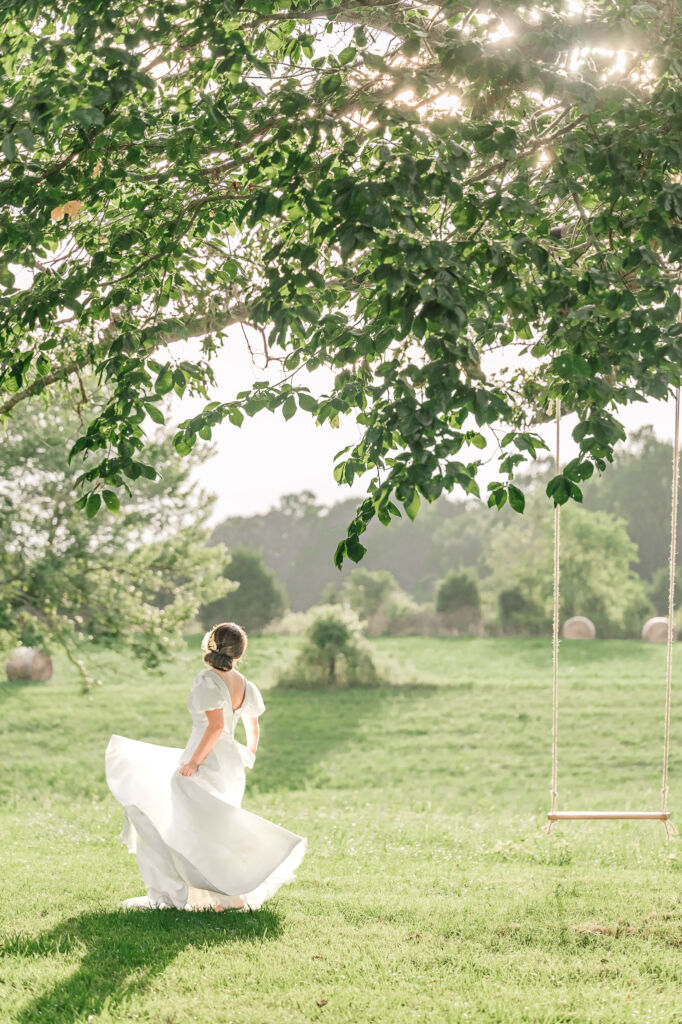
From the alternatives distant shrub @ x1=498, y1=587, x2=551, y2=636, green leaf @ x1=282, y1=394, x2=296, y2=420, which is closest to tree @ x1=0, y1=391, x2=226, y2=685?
green leaf @ x1=282, y1=394, x2=296, y2=420

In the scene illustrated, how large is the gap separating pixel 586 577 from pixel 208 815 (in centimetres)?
3545

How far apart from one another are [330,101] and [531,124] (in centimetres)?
120

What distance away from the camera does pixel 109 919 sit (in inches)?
274

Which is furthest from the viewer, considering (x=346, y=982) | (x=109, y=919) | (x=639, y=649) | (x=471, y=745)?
(x=639, y=649)

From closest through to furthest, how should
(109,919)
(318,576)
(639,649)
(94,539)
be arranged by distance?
(109,919) < (94,539) < (639,649) < (318,576)

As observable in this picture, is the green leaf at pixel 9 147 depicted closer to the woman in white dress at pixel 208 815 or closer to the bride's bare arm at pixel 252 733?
the woman in white dress at pixel 208 815

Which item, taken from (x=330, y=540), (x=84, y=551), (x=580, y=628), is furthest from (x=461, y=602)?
(x=84, y=551)

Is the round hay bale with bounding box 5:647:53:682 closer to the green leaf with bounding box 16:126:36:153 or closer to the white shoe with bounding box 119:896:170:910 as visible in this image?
the white shoe with bounding box 119:896:170:910

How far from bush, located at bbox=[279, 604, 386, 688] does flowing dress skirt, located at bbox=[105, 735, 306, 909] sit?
20.3m

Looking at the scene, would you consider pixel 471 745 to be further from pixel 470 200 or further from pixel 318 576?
pixel 318 576

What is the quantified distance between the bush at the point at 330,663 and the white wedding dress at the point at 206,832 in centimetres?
2019

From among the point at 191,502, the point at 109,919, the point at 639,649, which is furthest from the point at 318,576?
the point at 109,919

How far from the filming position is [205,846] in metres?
7.04

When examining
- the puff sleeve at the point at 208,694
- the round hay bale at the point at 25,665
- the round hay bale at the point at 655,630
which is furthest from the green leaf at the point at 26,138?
the round hay bale at the point at 655,630
